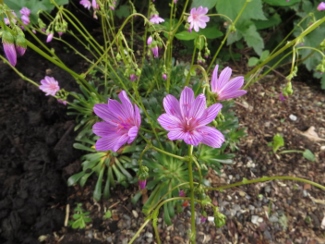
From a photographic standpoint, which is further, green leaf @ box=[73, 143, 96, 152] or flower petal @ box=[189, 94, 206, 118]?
green leaf @ box=[73, 143, 96, 152]

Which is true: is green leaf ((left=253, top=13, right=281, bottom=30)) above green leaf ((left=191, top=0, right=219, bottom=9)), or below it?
below

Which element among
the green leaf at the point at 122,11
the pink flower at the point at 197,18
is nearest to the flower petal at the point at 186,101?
the pink flower at the point at 197,18

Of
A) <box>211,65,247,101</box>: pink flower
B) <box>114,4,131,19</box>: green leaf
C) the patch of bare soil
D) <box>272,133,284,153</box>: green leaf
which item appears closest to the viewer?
<box>211,65,247,101</box>: pink flower

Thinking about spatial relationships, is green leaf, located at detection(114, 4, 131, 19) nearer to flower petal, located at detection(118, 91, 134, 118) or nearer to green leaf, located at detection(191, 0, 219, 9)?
green leaf, located at detection(191, 0, 219, 9)

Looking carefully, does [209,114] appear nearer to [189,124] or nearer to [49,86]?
[189,124]

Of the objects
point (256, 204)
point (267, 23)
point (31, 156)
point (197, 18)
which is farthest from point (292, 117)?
point (31, 156)

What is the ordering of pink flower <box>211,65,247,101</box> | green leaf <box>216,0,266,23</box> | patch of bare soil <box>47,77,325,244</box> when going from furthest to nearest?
green leaf <box>216,0,266,23</box>, patch of bare soil <box>47,77,325,244</box>, pink flower <box>211,65,247,101</box>

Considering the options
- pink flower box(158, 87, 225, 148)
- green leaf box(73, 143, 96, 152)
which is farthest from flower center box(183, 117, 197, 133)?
green leaf box(73, 143, 96, 152)

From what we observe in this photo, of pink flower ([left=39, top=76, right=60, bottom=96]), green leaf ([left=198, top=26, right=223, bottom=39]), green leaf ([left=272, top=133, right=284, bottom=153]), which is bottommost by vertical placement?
green leaf ([left=272, top=133, right=284, bottom=153])
